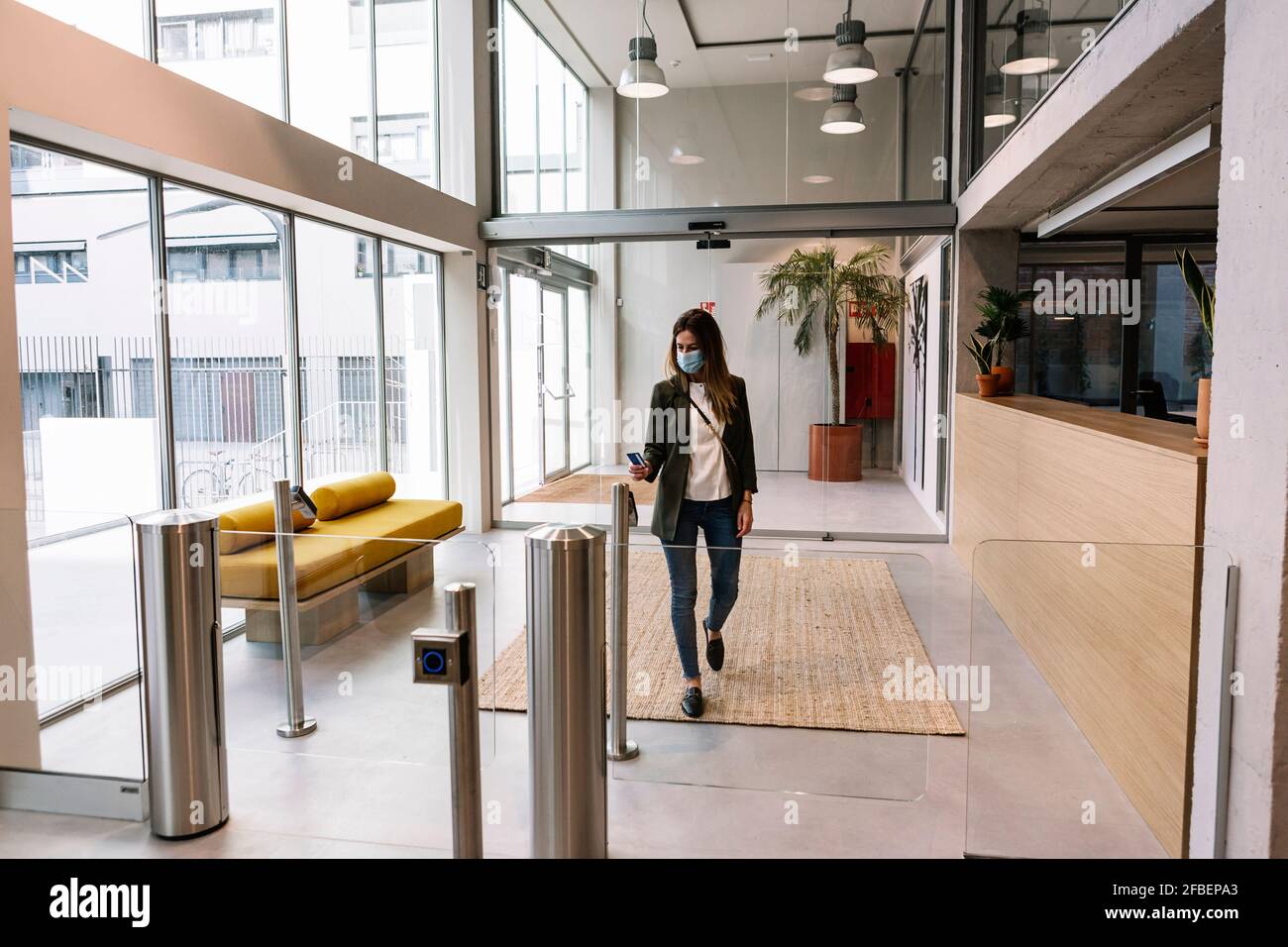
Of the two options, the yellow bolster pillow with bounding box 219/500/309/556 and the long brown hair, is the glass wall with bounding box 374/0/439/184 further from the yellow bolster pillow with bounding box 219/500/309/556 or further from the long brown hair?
the long brown hair

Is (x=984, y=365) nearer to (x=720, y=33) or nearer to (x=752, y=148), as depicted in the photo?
(x=752, y=148)

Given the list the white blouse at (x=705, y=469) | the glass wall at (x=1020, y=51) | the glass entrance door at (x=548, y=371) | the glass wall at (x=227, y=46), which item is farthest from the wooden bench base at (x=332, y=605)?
the glass entrance door at (x=548, y=371)

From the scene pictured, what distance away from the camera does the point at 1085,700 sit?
2.80 m

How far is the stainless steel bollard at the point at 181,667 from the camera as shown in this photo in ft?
8.54

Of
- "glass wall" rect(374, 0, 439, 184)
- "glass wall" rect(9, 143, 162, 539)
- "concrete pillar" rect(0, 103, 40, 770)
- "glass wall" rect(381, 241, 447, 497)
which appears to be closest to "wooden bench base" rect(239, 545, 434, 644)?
"concrete pillar" rect(0, 103, 40, 770)

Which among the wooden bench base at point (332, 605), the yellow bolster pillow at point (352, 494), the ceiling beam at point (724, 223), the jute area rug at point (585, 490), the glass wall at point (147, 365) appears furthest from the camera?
the jute area rug at point (585, 490)

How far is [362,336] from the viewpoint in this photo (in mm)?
6258

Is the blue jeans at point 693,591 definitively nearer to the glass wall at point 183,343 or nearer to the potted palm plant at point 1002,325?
the glass wall at point 183,343

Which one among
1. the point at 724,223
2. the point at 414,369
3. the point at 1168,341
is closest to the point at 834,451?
the point at 724,223

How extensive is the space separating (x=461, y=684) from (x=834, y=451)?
18.0 feet

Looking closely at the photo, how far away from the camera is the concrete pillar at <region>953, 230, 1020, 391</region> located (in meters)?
6.64

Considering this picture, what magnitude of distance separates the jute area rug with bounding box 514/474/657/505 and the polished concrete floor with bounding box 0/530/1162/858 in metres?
4.42

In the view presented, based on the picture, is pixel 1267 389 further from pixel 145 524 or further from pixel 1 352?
pixel 1 352

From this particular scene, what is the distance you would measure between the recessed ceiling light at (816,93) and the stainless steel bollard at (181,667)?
19.3 ft
